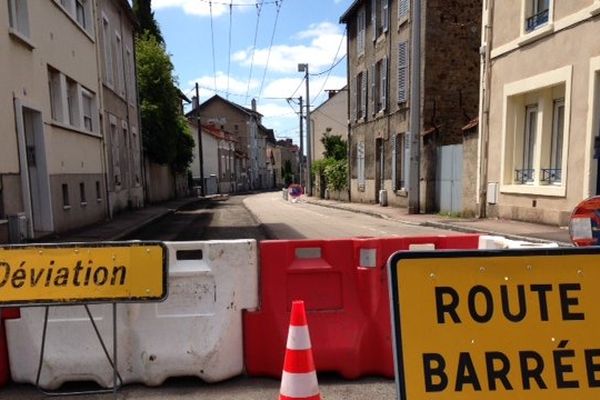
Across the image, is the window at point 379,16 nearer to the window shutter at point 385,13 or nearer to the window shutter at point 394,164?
the window shutter at point 385,13

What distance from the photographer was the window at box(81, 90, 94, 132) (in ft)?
50.9

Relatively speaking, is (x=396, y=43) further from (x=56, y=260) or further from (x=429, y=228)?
(x=56, y=260)

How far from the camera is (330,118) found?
2044 inches

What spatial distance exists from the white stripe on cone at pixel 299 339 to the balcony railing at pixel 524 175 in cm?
1203

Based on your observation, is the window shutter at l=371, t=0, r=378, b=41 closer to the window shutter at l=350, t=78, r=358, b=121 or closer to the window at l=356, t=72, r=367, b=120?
the window at l=356, t=72, r=367, b=120

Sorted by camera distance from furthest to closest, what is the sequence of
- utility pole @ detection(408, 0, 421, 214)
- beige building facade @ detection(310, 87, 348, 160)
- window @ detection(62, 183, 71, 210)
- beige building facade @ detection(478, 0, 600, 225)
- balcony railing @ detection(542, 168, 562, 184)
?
beige building facade @ detection(310, 87, 348, 160) < utility pole @ detection(408, 0, 421, 214) < window @ detection(62, 183, 71, 210) < balcony railing @ detection(542, 168, 562, 184) < beige building facade @ detection(478, 0, 600, 225)

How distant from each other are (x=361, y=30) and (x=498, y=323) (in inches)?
1108

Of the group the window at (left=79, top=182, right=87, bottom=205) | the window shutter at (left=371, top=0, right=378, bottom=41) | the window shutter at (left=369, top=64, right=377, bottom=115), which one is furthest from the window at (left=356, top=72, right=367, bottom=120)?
the window at (left=79, top=182, right=87, bottom=205)

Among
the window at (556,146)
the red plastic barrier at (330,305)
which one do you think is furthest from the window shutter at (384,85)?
the red plastic barrier at (330,305)

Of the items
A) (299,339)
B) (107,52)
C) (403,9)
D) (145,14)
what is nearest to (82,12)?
(107,52)

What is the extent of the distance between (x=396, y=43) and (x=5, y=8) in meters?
17.0

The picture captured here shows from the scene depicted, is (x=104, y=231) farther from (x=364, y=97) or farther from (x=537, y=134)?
(x=364, y=97)

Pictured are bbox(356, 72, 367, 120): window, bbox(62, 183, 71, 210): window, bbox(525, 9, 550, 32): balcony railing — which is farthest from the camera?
bbox(356, 72, 367, 120): window

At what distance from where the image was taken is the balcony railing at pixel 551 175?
11.9m
